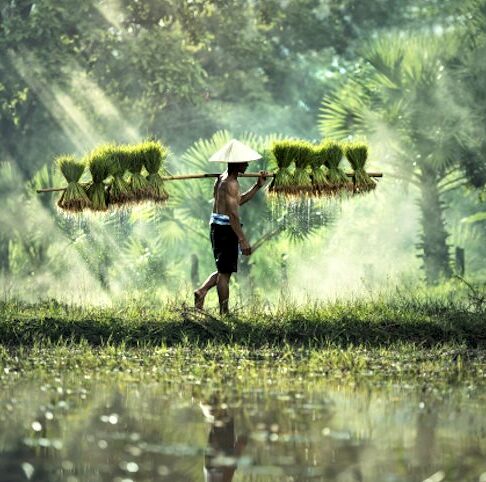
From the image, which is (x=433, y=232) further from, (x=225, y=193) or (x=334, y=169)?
(x=225, y=193)

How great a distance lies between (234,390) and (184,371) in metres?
1.14

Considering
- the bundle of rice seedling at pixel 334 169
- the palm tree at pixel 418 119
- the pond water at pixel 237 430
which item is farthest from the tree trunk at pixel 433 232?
the pond water at pixel 237 430

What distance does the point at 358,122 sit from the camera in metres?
28.8

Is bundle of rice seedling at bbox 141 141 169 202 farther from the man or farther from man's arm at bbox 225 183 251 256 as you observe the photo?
man's arm at bbox 225 183 251 256

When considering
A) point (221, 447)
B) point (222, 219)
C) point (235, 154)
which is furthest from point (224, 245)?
point (221, 447)

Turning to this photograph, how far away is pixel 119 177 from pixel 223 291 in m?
1.68

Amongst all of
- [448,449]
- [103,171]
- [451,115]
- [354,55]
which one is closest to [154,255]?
[451,115]

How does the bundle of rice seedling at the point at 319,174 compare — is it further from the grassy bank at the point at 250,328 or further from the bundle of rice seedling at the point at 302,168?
the grassy bank at the point at 250,328

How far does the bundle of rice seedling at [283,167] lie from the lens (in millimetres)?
14430

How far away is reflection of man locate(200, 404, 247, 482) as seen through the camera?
683 cm

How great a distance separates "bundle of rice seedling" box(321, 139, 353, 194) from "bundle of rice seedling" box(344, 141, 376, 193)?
0.08 m

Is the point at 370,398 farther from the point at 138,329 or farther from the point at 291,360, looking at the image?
the point at 138,329

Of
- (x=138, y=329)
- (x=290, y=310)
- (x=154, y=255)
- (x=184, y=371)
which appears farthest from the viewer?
(x=154, y=255)

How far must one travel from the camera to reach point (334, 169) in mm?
14680
